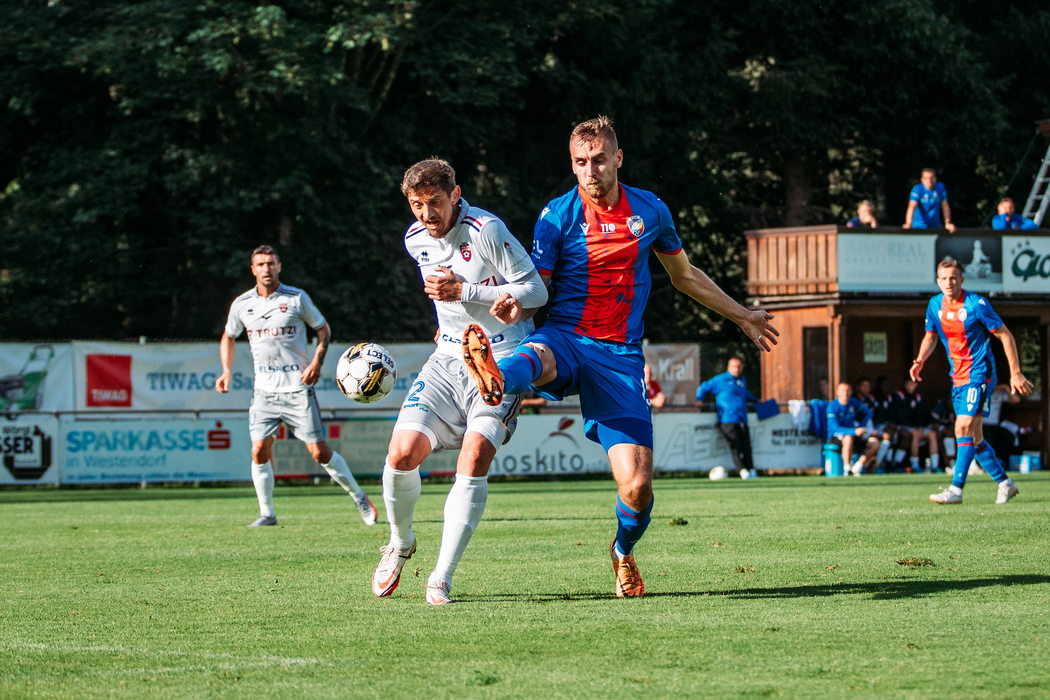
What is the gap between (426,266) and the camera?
6.55 metres

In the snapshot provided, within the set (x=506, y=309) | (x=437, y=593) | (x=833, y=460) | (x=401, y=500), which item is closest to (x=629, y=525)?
(x=437, y=593)

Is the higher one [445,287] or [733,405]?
[445,287]

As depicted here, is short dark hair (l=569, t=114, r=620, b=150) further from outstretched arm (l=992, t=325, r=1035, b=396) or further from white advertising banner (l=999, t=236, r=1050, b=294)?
white advertising banner (l=999, t=236, r=1050, b=294)

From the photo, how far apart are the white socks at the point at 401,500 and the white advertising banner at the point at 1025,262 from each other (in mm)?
21322

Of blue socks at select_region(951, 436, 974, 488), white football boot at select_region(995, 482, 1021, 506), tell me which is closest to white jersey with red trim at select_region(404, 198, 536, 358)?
blue socks at select_region(951, 436, 974, 488)

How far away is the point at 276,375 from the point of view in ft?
38.2

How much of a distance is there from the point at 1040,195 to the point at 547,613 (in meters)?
27.5

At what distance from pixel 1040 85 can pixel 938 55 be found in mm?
5004

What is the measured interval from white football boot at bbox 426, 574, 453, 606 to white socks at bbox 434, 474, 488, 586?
3 centimetres

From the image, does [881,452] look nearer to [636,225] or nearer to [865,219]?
[865,219]

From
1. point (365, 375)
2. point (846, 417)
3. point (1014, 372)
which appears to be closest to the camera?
point (365, 375)

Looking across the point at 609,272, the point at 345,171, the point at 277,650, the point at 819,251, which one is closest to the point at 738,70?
the point at 819,251

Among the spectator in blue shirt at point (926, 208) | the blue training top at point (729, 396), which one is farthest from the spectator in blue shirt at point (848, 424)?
the spectator in blue shirt at point (926, 208)

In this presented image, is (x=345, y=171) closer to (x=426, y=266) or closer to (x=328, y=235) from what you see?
(x=328, y=235)
